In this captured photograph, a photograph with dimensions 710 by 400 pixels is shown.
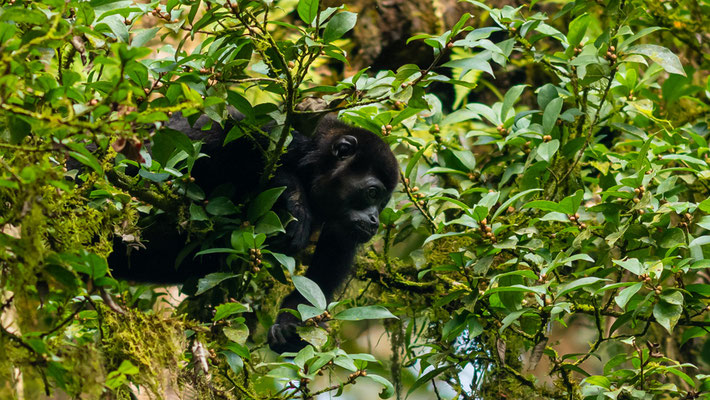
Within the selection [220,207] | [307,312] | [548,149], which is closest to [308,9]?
[220,207]

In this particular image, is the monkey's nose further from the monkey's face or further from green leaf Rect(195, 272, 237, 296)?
green leaf Rect(195, 272, 237, 296)

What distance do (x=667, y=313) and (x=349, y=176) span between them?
5.69 feet

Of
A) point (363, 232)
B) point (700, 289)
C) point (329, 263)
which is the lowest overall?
point (329, 263)

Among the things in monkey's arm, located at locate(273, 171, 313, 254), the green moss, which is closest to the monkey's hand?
monkey's arm, located at locate(273, 171, 313, 254)

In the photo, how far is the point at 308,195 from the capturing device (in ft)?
11.8

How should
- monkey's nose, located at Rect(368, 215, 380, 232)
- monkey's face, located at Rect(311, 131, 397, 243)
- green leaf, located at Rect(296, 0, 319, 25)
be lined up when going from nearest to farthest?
green leaf, located at Rect(296, 0, 319, 25)
monkey's nose, located at Rect(368, 215, 380, 232)
monkey's face, located at Rect(311, 131, 397, 243)

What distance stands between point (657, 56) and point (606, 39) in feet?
0.68

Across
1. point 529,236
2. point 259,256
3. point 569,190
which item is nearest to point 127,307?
point 259,256

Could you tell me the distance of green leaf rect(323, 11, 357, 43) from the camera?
2154 millimetres

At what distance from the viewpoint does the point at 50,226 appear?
2.01 metres

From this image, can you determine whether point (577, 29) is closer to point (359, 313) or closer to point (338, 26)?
point (338, 26)

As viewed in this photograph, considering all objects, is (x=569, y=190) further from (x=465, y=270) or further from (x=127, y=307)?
(x=127, y=307)

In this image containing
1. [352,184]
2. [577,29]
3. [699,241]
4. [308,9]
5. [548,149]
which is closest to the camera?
[308,9]

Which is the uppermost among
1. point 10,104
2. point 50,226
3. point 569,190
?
point 10,104
